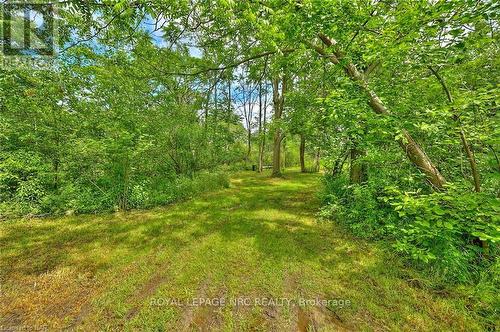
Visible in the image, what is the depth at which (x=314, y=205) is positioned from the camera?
670 cm

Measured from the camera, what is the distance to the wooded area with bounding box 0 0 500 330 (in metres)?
2.59

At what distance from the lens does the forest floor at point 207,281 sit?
7.31 feet

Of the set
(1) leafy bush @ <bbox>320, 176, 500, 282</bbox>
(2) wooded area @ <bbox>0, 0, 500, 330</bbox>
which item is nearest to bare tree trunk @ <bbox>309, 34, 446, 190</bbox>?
(2) wooded area @ <bbox>0, 0, 500, 330</bbox>

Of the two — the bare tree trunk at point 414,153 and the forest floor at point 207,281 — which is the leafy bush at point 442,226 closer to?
the forest floor at point 207,281

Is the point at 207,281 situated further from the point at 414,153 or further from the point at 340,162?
the point at 340,162

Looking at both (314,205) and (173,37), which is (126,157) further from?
(314,205)

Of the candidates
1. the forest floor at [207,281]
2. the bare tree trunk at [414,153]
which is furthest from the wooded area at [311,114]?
the forest floor at [207,281]

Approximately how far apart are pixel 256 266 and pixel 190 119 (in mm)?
6715

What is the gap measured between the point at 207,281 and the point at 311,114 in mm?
6232

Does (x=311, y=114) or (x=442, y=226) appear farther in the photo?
(x=311, y=114)

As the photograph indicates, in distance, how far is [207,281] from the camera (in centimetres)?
288

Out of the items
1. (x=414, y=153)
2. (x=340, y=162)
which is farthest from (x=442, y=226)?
(x=340, y=162)

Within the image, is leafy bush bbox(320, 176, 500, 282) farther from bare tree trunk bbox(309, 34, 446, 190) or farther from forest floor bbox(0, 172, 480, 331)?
bare tree trunk bbox(309, 34, 446, 190)

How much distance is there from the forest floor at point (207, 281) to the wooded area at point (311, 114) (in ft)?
1.88
